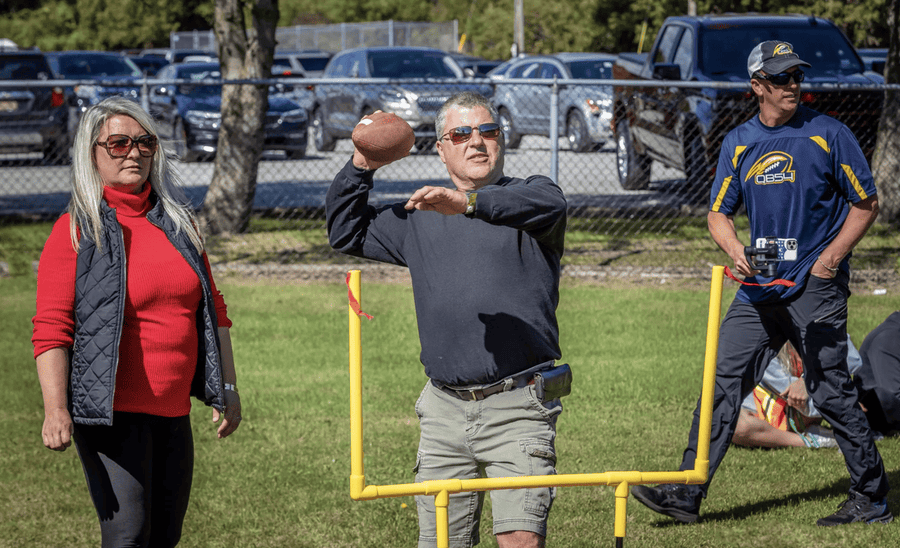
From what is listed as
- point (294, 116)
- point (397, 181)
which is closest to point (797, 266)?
point (397, 181)

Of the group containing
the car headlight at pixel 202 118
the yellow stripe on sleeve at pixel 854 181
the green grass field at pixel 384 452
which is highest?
the yellow stripe on sleeve at pixel 854 181

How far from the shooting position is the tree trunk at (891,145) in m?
9.79

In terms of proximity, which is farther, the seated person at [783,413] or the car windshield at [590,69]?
the car windshield at [590,69]

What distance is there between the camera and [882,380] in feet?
18.1

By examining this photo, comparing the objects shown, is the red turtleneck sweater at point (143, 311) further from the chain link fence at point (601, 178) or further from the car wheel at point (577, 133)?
the car wheel at point (577, 133)

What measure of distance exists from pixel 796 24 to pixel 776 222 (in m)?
8.07

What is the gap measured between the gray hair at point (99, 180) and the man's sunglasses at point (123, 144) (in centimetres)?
4

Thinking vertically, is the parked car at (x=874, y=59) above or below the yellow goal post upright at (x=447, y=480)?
above

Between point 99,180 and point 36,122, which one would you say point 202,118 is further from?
point 99,180

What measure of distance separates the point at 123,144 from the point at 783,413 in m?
3.91

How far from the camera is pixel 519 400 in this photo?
3201 millimetres

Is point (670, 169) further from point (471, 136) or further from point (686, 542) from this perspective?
point (471, 136)

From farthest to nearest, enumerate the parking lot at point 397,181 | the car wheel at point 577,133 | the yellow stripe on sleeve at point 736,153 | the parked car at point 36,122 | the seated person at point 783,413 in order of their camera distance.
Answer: the parked car at point 36,122 → the car wheel at point 577,133 → the parking lot at point 397,181 → the seated person at point 783,413 → the yellow stripe on sleeve at point 736,153

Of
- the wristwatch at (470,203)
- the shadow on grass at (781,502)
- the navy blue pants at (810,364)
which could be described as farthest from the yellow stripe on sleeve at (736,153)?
the wristwatch at (470,203)
